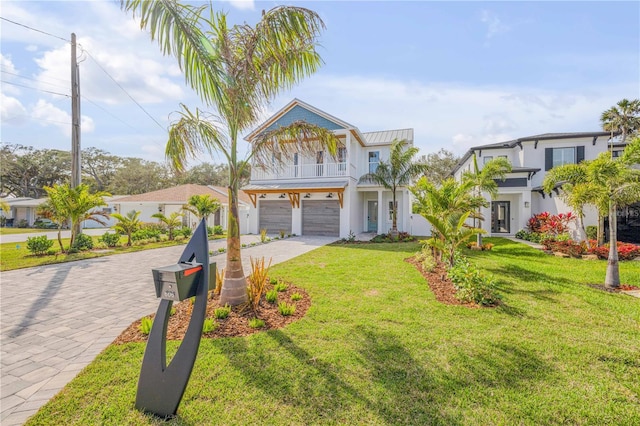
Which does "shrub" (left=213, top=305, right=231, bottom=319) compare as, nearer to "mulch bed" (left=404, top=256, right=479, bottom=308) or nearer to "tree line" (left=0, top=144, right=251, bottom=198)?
"mulch bed" (left=404, top=256, right=479, bottom=308)

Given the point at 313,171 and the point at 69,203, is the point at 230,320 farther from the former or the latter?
the point at 313,171

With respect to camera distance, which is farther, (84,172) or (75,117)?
(84,172)

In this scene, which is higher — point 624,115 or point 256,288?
point 624,115

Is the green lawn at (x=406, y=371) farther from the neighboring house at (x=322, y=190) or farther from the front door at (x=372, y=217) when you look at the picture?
the front door at (x=372, y=217)

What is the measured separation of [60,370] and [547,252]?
15.0 m

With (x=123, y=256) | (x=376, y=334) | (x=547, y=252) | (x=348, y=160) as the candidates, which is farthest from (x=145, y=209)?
(x=547, y=252)

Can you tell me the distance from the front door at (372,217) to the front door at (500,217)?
7804 millimetres

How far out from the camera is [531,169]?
16.3 meters

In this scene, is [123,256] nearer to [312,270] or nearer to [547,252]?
[312,270]

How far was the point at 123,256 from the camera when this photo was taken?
1095 centimetres

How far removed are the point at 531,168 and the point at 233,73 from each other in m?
18.8

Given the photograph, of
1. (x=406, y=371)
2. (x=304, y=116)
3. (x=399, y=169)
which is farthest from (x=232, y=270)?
(x=304, y=116)

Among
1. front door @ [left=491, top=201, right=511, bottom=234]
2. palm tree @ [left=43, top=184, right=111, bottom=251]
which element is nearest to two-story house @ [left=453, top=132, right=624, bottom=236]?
front door @ [left=491, top=201, right=511, bottom=234]

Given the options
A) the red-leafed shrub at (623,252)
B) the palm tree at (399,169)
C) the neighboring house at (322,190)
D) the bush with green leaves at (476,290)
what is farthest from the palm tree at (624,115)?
the bush with green leaves at (476,290)
